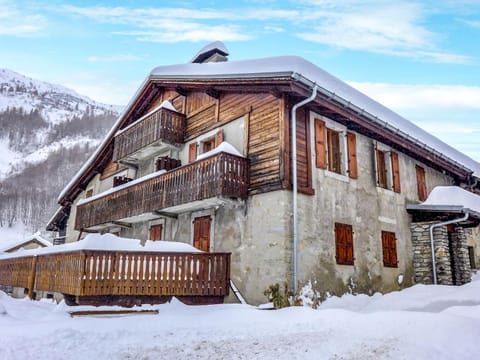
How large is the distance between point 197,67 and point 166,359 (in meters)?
11.2

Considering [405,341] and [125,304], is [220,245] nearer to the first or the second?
[125,304]

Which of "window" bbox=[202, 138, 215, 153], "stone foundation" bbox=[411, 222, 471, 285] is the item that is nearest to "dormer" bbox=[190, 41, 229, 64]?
"window" bbox=[202, 138, 215, 153]

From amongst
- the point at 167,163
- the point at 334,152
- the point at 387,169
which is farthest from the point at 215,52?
the point at 387,169

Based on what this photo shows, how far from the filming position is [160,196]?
1357cm

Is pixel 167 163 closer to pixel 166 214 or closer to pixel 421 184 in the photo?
pixel 166 214

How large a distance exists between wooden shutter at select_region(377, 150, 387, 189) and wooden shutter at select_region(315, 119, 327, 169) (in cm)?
314

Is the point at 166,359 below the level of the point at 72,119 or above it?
below

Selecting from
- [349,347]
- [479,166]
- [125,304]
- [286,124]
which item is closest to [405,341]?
[349,347]

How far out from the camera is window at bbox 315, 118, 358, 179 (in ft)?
39.6

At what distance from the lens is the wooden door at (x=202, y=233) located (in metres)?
12.8

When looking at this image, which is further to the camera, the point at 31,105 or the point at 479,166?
the point at 31,105

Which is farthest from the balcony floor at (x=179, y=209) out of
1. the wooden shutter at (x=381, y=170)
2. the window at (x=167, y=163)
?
the wooden shutter at (x=381, y=170)

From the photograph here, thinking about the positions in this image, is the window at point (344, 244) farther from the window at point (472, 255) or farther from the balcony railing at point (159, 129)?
the window at point (472, 255)

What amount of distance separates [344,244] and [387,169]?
442 centimetres
